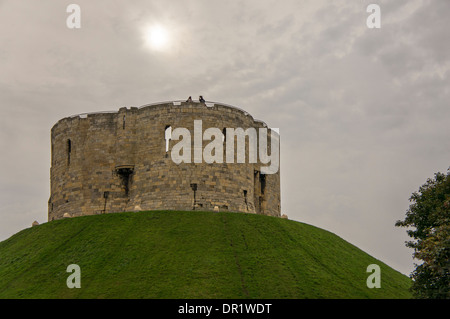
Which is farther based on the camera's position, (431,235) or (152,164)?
(152,164)

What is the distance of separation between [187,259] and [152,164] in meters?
12.1

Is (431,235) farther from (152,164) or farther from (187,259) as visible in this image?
(152,164)

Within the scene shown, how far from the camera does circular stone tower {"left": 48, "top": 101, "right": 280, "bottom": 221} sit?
4706 centimetres

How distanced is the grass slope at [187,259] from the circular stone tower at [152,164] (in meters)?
2.68

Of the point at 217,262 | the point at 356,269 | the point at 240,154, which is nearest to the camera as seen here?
the point at 217,262

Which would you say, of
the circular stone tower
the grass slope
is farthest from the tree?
A: the circular stone tower

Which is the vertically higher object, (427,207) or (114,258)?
(427,207)

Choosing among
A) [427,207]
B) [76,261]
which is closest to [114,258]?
[76,261]

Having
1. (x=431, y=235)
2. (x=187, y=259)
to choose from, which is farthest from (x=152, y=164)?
(x=431, y=235)

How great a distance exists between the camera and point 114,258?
3872cm

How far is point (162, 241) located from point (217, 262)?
4.97 meters

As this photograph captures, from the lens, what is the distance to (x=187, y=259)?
37625 mm

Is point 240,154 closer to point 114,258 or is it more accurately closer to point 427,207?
point 114,258
